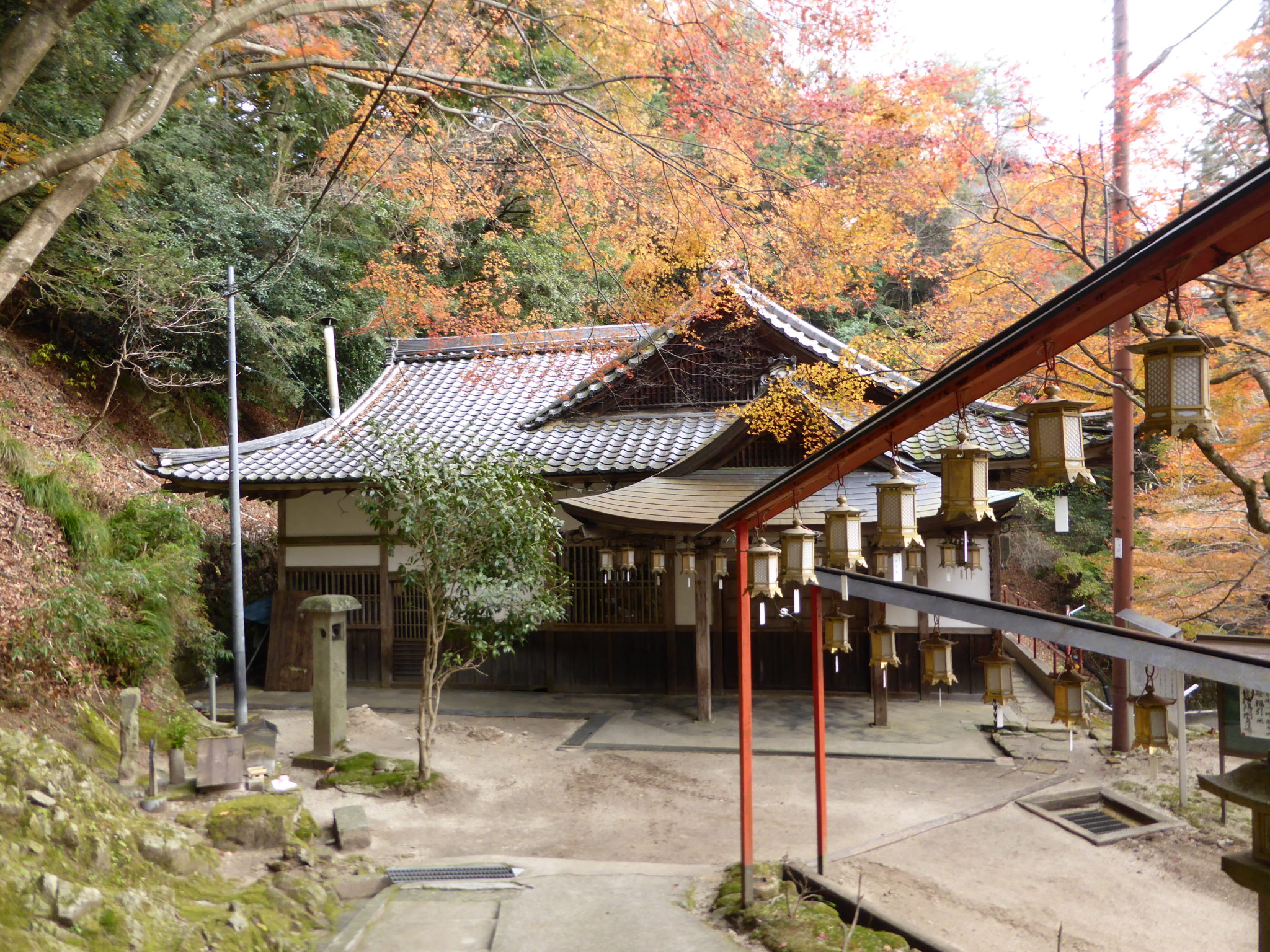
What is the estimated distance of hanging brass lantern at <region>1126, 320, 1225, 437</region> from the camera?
238 cm

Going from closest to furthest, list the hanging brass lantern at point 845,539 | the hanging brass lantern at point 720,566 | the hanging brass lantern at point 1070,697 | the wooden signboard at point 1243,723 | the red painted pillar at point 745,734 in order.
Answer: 1. the hanging brass lantern at point 1070,697
2. the hanging brass lantern at point 845,539
3. the red painted pillar at point 745,734
4. the wooden signboard at point 1243,723
5. the hanging brass lantern at point 720,566

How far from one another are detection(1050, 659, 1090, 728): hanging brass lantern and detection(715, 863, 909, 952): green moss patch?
1613 mm

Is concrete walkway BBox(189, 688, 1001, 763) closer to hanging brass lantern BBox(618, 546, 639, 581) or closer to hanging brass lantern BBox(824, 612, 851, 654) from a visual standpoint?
hanging brass lantern BBox(618, 546, 639, 581)

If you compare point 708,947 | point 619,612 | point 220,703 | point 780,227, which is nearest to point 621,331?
point 619,612

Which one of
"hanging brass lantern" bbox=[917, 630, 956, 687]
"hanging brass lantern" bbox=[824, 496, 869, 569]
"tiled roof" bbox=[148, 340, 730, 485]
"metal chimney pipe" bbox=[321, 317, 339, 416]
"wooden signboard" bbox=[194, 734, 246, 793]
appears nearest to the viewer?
"hanging brass lantern" bbox=[824, 496, 869, 569]

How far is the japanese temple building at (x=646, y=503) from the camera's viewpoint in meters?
11.1

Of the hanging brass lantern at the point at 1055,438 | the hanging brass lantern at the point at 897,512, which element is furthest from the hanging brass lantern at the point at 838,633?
the hanging brass lantern at the point at 1055,438

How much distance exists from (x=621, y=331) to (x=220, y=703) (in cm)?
894

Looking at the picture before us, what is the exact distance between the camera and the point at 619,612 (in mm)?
12625

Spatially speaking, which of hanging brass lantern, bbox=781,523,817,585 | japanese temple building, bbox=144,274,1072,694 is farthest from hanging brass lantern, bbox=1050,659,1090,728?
japanese temple building, bbox=144,274,1072,694

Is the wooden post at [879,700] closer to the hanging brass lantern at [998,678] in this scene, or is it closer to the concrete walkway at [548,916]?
the concrete walkway at [548,916]

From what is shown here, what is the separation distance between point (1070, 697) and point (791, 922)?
2095 mm

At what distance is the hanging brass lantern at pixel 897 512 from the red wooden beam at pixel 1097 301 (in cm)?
20

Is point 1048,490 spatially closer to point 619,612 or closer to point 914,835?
point 619,612
